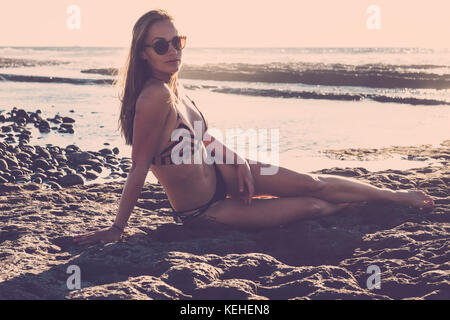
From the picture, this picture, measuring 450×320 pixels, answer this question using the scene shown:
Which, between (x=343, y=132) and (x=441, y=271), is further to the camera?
(x=343, y=132)

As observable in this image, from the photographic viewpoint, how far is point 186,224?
13.6 ft

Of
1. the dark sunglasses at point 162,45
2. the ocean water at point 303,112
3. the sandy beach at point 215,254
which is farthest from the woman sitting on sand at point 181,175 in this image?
the ocean water at point 303,112

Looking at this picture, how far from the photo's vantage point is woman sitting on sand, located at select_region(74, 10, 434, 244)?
3670 mm

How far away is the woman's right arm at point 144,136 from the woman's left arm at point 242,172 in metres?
0.61

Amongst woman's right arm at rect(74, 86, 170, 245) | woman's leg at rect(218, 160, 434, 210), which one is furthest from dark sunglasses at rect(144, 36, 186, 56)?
woman's leg at rect(218, 160, 434, 210)

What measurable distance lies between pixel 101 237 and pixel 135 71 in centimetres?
124

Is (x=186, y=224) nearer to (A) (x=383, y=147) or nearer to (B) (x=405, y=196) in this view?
(B) (x=405, y=196)

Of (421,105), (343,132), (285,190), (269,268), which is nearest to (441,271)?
(269,268)

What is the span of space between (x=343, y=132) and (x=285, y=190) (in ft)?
23.6

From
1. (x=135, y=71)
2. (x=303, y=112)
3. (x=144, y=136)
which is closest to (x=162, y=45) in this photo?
(x=135, y=71)

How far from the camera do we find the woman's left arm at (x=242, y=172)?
396 centimetres

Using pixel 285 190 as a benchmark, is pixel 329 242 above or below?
below

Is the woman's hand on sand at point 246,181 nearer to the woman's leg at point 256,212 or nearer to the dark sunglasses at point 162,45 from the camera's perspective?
the woman's leg at point 256,212
